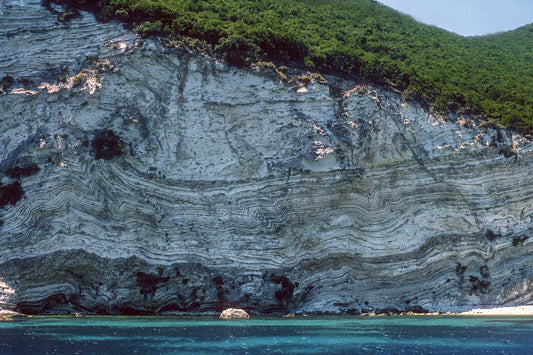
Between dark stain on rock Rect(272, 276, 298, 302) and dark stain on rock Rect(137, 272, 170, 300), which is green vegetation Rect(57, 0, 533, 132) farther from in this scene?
dark stain on rock Rect(137, 272, 170, 300)

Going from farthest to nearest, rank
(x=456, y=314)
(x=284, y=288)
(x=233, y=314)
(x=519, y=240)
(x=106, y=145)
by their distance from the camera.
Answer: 1. (x=106, y=145)
2. (x=519, y=240)
3. (x=284, y=288)
4. (x=456, y=314)
5. (x=233, y=314)

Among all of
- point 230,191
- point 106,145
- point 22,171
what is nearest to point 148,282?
point 230,191

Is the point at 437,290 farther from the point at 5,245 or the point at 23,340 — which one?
the point at 5,245

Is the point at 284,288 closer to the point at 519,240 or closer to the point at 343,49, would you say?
the point at 519,240

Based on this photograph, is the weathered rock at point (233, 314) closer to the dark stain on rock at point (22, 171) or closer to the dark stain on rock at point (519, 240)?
the dark stain on rock at point (22, 171)

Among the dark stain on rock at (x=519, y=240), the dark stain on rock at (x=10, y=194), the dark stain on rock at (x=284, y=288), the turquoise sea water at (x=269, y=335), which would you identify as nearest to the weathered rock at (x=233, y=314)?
the turquoise sea water at (x=269, y=335)

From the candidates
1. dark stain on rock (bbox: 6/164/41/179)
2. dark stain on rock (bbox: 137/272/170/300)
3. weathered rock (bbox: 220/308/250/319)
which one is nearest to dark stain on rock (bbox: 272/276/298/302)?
weathered rock (bbox: 220/308/250/319)
